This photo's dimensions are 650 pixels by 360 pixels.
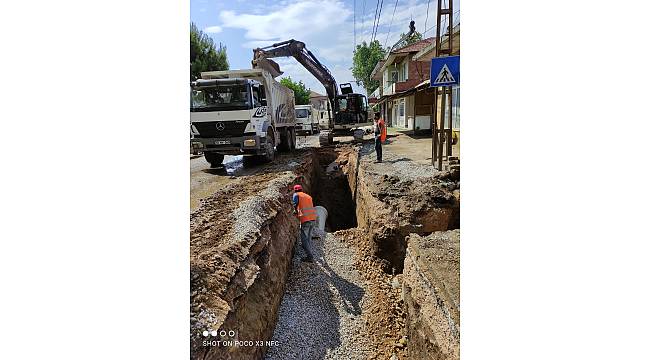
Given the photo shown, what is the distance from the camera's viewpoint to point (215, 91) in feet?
29.9

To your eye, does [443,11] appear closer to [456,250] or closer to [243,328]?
[456,250]

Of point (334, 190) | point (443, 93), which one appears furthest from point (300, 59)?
point (443, 93)

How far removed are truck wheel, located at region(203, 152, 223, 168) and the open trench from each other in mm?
1613

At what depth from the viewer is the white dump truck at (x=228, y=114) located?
8539mm

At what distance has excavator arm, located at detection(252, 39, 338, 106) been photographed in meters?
10.6

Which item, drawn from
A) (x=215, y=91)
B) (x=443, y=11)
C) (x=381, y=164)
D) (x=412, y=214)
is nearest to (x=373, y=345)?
(x=412, y=214)

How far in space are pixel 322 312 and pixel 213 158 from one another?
16.5 ft

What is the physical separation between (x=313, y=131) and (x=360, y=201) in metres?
17.3

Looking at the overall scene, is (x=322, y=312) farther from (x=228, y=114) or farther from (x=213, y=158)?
(x=228, y=114)

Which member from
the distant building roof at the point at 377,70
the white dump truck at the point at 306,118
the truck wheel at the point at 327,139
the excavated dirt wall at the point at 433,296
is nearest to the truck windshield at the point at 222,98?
the excavated dirt wall at the point at 433,296

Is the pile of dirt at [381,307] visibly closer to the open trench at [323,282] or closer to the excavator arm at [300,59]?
the open trench at [323,282]

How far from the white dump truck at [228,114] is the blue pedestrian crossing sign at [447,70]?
513 centimetres

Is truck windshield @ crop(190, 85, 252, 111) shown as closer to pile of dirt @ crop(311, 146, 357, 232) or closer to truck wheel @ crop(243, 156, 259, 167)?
truck wheel @ crop(243, 156, 259, 167)

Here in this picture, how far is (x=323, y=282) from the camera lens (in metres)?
6.30
